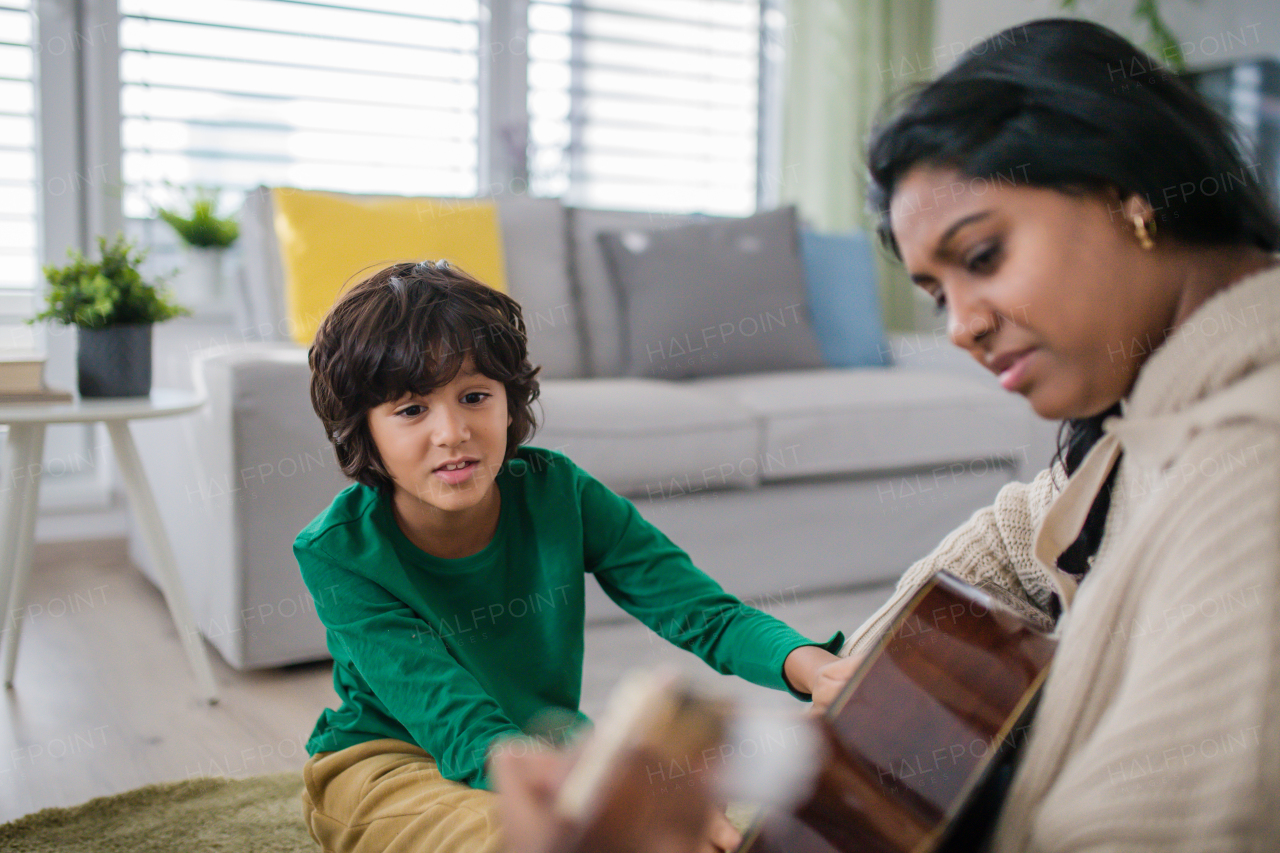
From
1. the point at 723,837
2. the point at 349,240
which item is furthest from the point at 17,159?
the point at 723,837

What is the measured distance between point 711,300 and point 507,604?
161 centimetres

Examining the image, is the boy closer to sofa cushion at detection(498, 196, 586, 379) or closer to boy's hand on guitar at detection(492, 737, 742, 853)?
boy's hand on guitar at detection(492, 737, 742, 853)

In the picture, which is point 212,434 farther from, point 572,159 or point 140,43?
point 572,159

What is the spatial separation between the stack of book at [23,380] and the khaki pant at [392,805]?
0.99m

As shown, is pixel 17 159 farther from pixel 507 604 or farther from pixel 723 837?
pixel 723 837

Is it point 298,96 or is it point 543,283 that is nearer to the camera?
point 543,283

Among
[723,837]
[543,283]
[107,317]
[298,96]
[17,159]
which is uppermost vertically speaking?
[298,96]

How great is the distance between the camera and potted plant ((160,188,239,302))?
2.54 m

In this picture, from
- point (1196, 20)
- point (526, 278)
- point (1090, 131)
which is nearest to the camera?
point (1090, 131)

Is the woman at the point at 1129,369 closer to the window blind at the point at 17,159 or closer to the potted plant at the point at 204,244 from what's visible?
the potted plant at the point at 204,244

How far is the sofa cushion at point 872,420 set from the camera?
220 centimetres

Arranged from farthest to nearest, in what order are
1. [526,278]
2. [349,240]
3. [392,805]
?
[526,278], [349,240], [392,805]

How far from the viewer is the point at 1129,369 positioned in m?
0.59

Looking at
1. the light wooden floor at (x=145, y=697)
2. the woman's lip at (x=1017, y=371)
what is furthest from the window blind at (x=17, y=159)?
the woman's lip at (x=1017, y=371)
